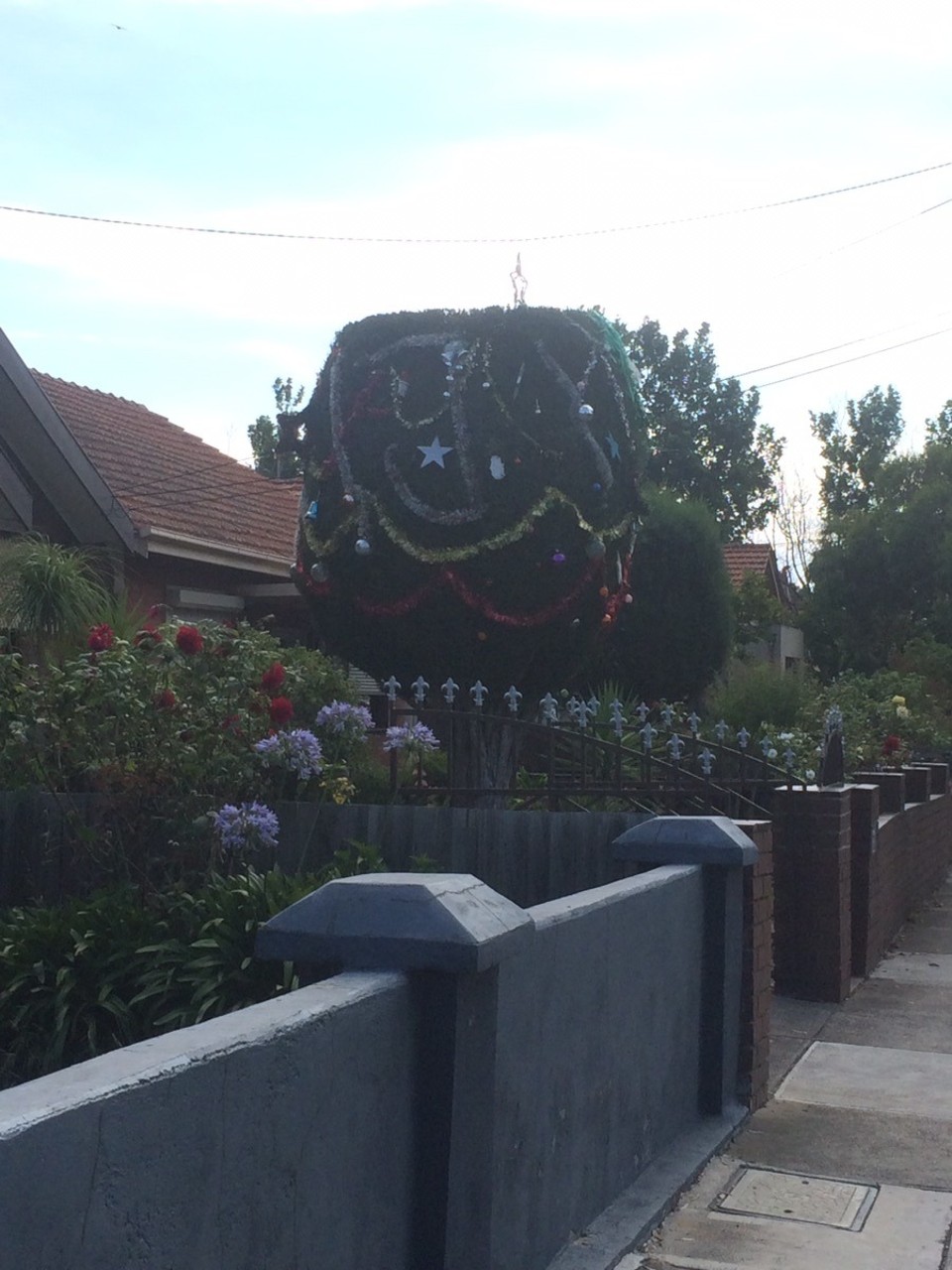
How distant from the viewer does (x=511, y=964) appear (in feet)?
13.4

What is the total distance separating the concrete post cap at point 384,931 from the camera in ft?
11.8

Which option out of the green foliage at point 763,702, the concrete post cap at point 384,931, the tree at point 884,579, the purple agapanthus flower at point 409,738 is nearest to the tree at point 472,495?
the purple agapanthus flower at point 409,738

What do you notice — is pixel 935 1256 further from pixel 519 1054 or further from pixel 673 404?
pixel 673 404

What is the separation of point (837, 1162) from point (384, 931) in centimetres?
328

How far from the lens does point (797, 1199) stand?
5609 millimetres

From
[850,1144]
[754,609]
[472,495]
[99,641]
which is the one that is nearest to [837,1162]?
[850,1144]

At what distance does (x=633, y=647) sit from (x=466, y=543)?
28.1 ft

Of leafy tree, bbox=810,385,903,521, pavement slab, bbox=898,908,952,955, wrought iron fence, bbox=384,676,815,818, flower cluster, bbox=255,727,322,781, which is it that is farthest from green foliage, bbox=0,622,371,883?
leafy tree, bbox=810,385,903,521

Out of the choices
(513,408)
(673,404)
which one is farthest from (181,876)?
(673,404)

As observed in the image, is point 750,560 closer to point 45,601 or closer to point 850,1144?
point 45,601

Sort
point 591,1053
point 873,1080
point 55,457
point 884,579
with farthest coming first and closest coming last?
1. point 884,579
2. point 55,457
3. point 873,1080
4. point 591,1053

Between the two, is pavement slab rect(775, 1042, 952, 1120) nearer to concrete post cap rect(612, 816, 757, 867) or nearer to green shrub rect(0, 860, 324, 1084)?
concrete post cap rect(612, 816, 757, 867)

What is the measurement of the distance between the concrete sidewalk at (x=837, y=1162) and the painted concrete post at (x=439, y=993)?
1226mm

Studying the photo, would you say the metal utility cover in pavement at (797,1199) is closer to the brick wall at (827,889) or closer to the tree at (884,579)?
the brick wall at (827,889)
